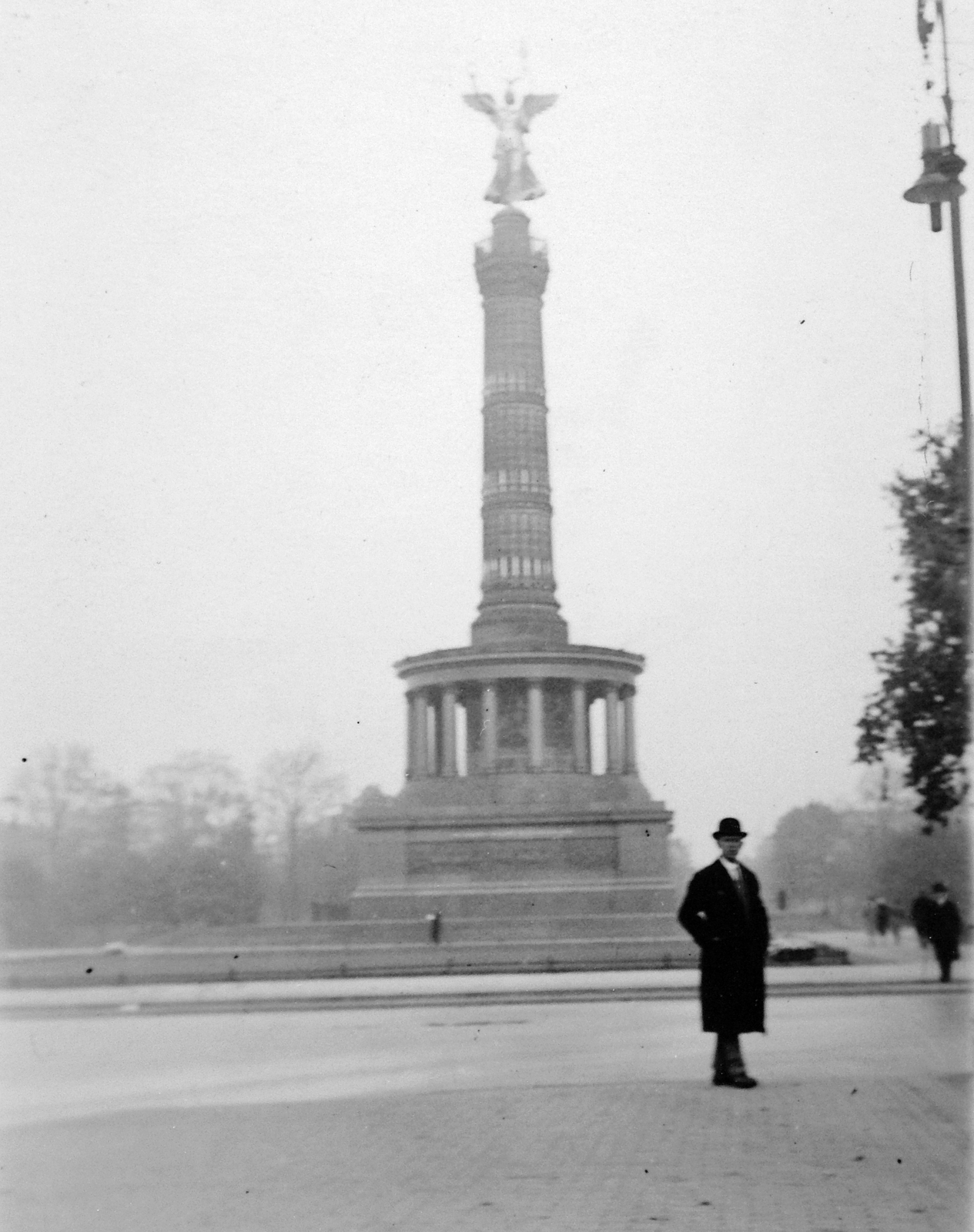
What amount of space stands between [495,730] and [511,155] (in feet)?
52.2

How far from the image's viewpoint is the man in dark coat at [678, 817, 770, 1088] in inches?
373

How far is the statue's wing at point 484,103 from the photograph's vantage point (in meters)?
41.9

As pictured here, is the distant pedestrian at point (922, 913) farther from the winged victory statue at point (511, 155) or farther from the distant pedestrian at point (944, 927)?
the winged victory statue at point (511, 155)

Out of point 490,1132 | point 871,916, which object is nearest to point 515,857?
point 871,916

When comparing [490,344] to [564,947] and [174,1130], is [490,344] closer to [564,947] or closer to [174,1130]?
[564,947]

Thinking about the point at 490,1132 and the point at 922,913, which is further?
the point at 922,913

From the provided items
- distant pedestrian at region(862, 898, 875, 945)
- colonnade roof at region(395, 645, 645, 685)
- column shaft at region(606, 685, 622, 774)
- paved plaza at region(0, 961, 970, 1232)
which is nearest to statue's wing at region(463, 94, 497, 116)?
colonnade roof at region(395, 645, 645, 685)

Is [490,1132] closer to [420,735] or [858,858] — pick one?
[858,858]

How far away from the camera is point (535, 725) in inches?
1641

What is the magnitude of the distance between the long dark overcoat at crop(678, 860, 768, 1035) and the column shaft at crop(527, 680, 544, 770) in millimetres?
31875

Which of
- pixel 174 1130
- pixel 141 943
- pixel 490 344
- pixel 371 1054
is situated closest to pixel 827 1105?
pixel 174 1130

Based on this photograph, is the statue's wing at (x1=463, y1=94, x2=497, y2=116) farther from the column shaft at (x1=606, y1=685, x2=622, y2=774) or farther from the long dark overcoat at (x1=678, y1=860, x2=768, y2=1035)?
the long dark overcoat at (x1=678, y1=860, x2=768, y2=1035)

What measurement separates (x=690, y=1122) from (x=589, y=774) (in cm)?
3452

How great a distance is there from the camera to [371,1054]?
39.5 ft
